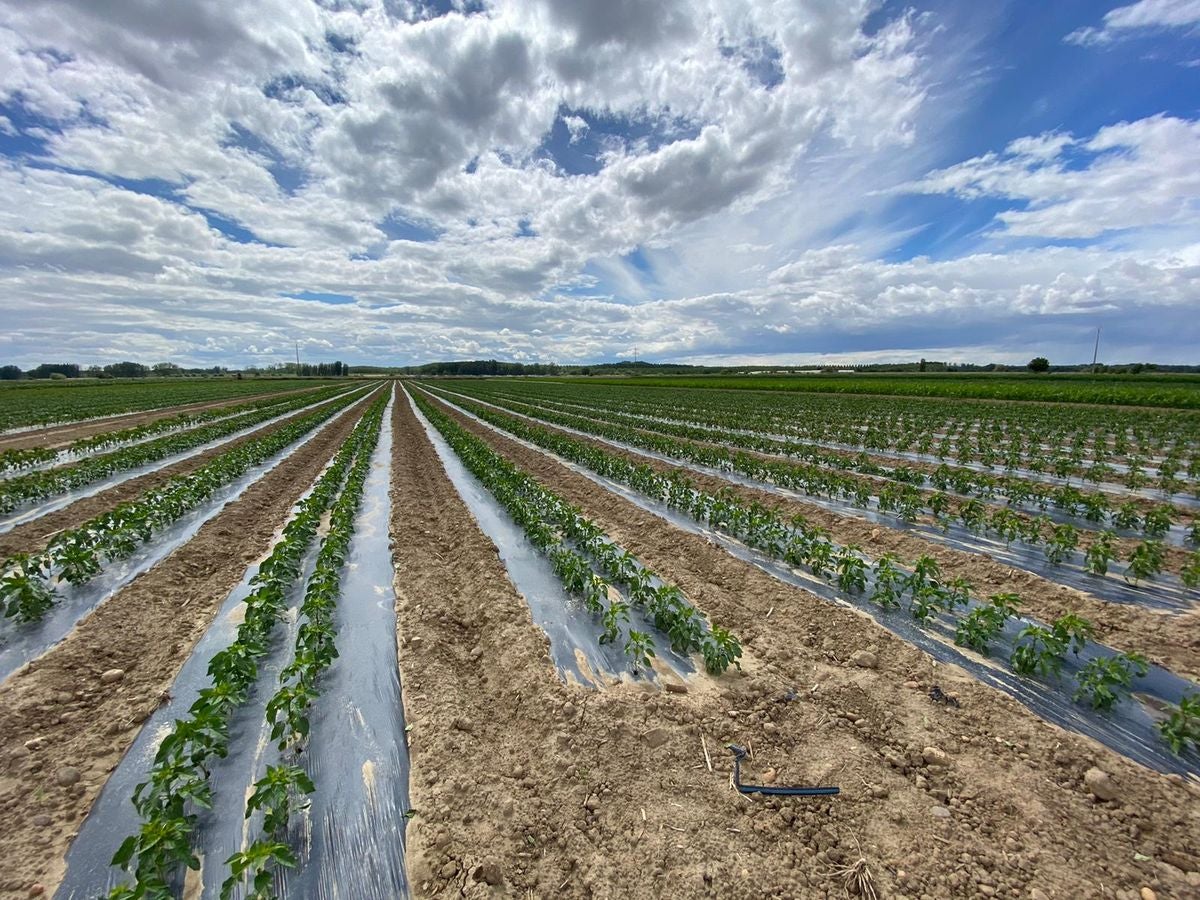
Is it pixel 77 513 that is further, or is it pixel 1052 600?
pixel 77 513

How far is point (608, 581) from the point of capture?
23.4 ft

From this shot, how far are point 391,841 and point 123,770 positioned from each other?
7.65 feet

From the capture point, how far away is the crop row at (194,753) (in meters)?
2.74

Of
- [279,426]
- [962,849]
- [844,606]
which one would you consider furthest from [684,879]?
[279,426]

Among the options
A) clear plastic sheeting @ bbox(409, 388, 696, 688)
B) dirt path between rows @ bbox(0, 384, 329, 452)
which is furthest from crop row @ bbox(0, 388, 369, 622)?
dirt path between rows @ bbox(0, 384, 329, 452)

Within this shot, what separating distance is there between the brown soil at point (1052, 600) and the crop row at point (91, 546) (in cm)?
1143

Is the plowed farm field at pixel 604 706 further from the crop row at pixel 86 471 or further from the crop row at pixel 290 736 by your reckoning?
the crop row at pixel 86 471

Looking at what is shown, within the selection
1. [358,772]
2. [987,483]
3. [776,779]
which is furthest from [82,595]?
[987,483]

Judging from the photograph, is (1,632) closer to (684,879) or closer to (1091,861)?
(684,879)

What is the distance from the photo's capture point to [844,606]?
6238 millimetres

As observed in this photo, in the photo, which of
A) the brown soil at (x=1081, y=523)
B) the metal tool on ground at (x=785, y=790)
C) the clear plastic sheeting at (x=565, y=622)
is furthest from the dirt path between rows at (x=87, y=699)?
the brown soil at (x=1081, y=523)

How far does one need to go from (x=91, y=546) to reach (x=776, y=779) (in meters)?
10.1

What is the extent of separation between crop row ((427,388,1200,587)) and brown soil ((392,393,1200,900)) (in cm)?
401

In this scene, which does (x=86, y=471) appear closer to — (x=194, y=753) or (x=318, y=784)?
(x=194, y=753)
